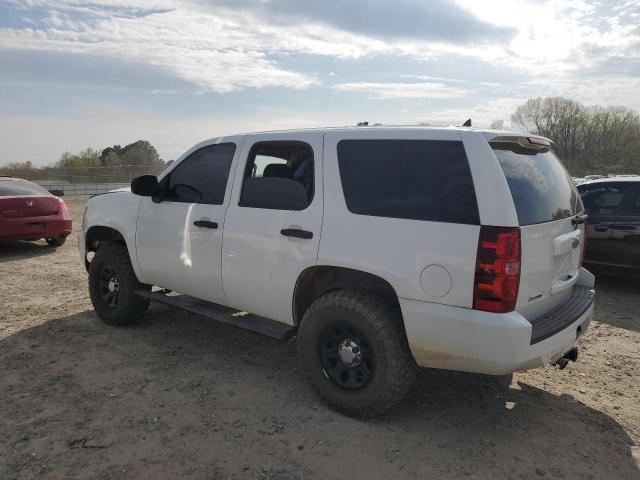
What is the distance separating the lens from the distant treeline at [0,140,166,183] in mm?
26344

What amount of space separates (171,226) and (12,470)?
218 centimetres

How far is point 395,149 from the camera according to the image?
319 cm

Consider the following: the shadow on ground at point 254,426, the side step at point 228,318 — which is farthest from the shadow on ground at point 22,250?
the side step at point 228,318

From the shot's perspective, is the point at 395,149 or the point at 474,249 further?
the point at 395,149

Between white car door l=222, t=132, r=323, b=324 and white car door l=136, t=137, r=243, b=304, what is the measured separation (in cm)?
14

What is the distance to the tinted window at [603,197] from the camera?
6.87 meters

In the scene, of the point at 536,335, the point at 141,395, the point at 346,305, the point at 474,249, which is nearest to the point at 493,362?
the point at 536,335

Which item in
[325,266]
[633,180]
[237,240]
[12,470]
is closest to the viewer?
[12,470]

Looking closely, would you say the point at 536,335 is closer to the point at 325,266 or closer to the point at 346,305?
the point at 346,305

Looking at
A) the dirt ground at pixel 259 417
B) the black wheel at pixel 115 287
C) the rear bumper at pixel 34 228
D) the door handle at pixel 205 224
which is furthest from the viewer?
the rear bumper at pixel 34 228

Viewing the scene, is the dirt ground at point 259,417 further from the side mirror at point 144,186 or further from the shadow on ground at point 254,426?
the side mirror at point 144,186

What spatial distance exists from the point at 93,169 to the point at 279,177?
1047 inches

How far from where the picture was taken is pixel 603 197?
704 centimetres

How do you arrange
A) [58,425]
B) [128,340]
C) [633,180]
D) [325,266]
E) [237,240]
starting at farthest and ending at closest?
[633,180] → [128,340] → [237,240] → [325,266] → [58,425]
